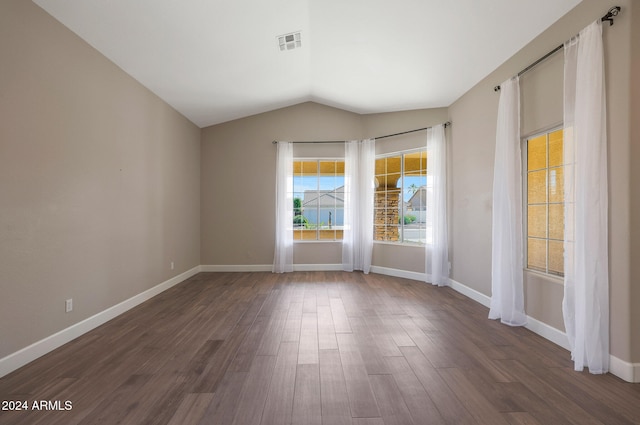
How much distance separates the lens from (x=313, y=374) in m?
2.18

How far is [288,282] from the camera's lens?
5066 mm

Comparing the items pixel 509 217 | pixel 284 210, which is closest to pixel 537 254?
pixel 509 217

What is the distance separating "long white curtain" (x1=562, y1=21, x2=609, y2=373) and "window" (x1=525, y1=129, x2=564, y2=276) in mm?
553

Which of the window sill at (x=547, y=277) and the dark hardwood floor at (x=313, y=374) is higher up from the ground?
the window sill at (x=547, y=277)

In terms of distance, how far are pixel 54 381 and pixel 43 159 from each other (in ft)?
5.59

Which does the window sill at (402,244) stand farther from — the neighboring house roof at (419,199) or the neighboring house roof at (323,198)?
the neighboring house roof at (323,198)

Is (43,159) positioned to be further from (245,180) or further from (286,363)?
(245,180)

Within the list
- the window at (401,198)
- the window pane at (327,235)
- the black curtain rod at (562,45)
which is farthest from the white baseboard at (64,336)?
the black curtain rod at (562,45)

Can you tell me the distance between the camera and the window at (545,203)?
292 centimetres

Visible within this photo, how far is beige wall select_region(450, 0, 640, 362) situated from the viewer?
84.1 inches

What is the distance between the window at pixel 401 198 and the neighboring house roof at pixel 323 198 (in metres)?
0.72

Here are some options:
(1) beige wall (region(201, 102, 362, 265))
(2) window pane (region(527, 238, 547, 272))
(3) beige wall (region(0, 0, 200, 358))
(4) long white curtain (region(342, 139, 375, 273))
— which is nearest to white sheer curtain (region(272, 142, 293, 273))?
(1) beige wall (region(201, 102, 362, 265))

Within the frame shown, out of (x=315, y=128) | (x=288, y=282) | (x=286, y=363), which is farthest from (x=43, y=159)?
(x=315, y=128)

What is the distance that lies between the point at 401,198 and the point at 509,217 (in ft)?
7.98
